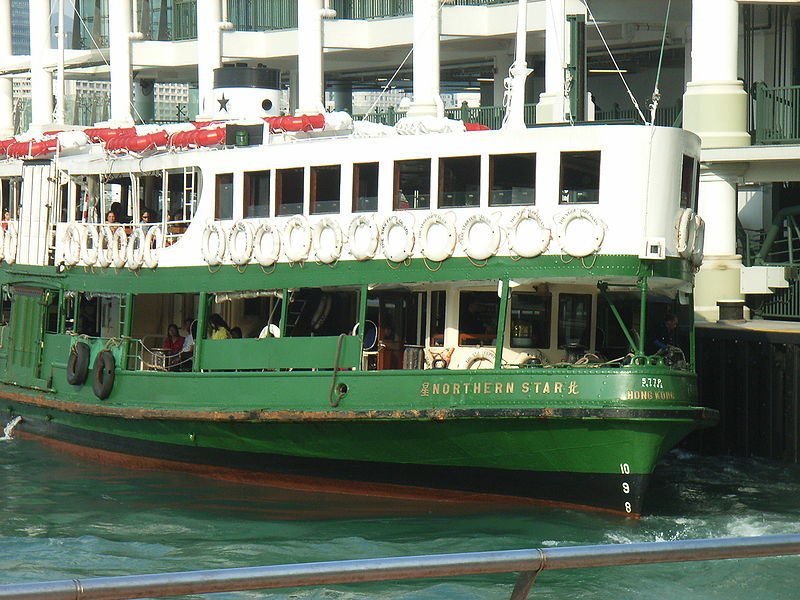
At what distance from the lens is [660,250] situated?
1432 cm

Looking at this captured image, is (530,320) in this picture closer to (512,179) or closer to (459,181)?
(512,179)

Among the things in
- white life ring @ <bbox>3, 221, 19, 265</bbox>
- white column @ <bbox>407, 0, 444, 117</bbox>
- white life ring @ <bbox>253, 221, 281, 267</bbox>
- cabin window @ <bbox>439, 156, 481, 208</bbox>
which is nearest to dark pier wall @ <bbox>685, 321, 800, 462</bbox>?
cabin window @ <bbox>439, 156, 481, 208</bbox>

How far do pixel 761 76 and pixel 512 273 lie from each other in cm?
1511

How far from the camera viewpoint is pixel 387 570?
12.9 ft

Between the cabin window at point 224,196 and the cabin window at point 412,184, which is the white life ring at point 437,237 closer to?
the cabin window at point 412,184

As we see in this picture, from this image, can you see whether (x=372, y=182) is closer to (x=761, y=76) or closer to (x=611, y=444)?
(x=611, y=444)

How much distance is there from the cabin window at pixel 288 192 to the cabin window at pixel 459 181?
216 centimetres

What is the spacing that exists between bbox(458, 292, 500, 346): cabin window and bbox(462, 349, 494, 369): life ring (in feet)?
0.91

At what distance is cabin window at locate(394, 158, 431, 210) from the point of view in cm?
1522

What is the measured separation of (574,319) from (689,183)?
2.25 metres

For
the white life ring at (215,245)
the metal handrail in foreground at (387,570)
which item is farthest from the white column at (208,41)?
the metal handrail in foreground at (387,570)

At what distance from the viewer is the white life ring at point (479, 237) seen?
1469 cm

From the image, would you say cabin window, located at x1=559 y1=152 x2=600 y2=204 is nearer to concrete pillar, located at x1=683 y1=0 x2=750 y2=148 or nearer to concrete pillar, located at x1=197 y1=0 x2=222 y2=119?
concrete pillar, located at x1=683 y1=0 x2=750 y2=148

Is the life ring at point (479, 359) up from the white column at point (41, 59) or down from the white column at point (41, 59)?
down
